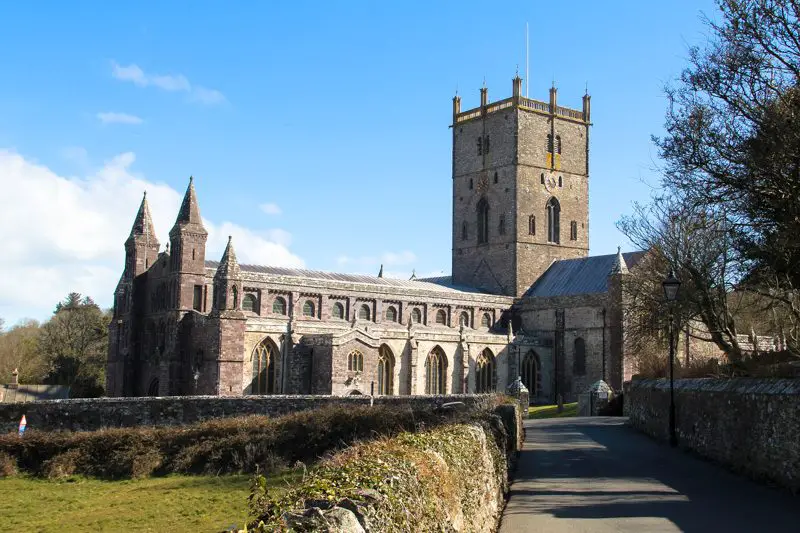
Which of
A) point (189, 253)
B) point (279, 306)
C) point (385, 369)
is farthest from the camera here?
point (385, 369)

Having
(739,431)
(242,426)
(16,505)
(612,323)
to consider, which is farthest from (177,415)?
(612,323)

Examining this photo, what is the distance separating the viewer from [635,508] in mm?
13422

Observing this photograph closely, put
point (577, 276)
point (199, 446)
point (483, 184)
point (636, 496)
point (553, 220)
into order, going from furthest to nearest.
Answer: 1. point (483, 184)
2. point (553, 220)
3. point (577, 276)
4. point (199, 446)
5. point (636, 496)

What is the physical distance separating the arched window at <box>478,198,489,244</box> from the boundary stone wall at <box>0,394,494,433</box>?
36703 millimetres

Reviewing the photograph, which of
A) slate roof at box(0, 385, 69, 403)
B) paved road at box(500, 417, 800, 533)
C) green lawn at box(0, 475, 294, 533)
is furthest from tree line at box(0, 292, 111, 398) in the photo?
paved road at box(500, 417, 800, 533)

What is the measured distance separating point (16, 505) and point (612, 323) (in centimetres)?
4207

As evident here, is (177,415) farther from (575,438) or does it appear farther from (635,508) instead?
(635,508)

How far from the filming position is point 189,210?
1986 inches

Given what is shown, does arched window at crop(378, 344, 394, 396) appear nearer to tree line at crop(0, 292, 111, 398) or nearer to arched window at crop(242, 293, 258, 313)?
arched window at crop(242, 293, 258, 313)

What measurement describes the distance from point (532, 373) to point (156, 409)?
111 ft

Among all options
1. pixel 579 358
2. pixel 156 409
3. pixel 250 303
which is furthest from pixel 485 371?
pixel 156 409

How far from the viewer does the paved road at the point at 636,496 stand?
40.0ft

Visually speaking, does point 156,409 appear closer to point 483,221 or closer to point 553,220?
point 483,221

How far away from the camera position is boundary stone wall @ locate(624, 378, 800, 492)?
1442 centimetres
